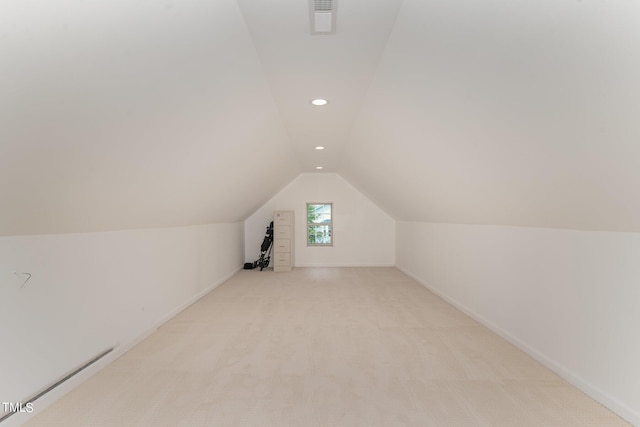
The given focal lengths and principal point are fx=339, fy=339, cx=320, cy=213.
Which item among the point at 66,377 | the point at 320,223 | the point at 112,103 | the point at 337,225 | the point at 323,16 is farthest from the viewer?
the point at 320,223

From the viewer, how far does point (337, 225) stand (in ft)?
28.1

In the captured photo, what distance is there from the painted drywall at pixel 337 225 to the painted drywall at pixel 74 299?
13.7 feet

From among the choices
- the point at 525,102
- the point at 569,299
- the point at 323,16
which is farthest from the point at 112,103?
the point at 569,299

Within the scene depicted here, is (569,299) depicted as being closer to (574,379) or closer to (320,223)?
(574,379)

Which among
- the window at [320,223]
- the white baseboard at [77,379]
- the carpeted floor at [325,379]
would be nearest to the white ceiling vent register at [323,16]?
the carpeted floor at [325,379]

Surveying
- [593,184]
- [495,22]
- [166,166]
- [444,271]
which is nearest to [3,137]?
[166,166]

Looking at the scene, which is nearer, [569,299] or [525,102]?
[525,102]

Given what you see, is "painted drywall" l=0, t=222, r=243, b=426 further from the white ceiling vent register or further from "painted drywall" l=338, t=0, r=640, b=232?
"painted drywall" l=338, t=0, r=640, b=232

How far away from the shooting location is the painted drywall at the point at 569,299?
215 centimetres

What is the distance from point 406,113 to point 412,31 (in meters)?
1.04

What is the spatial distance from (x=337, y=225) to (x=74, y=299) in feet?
21.0

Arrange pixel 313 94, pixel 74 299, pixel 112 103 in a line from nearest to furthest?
pixel 112 103 < pixel 74 299 < pixel 313 94

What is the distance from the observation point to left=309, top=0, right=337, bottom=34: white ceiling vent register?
1807 mm

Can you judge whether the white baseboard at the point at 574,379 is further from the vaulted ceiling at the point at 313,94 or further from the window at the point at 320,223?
the window at the point at 320,223
